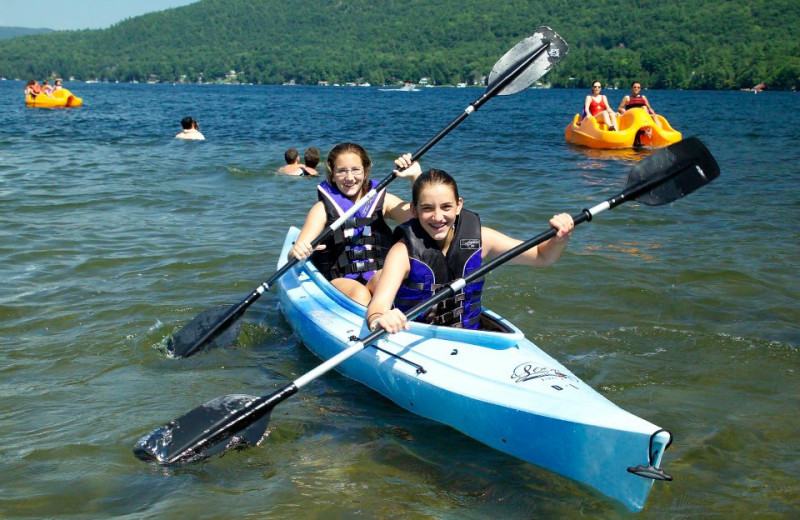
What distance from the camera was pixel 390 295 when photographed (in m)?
3.99

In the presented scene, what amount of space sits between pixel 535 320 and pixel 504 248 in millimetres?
1658

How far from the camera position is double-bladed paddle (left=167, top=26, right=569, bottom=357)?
203 inches

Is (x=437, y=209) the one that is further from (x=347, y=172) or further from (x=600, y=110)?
(x=600, y=110)

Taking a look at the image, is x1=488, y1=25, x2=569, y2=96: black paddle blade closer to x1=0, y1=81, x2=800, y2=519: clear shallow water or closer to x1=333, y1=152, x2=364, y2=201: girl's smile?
x1=333, y1=152, x2=364, y2=201: girl's smile

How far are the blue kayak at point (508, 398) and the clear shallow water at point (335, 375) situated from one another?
16 cm

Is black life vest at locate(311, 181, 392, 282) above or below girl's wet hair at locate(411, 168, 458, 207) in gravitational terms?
below

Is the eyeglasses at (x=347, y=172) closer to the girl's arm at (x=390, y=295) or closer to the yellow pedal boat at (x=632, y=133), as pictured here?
the girl's arm at (x=390, y=295)

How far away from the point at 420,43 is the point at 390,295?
132855 millimetres

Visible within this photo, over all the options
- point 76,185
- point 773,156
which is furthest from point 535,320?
point 773,156

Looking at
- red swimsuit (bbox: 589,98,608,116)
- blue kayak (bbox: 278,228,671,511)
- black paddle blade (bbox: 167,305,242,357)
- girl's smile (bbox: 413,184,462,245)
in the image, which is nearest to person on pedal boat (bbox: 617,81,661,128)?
red swimsuit (bbox: 589,98,608,116)

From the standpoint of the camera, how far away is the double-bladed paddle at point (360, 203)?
516 centimetres

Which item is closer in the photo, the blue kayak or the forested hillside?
the blue kayak

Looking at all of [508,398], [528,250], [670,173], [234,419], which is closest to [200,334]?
[234,419]

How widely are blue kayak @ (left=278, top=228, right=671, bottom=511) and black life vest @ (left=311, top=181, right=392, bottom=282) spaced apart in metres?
0.51
